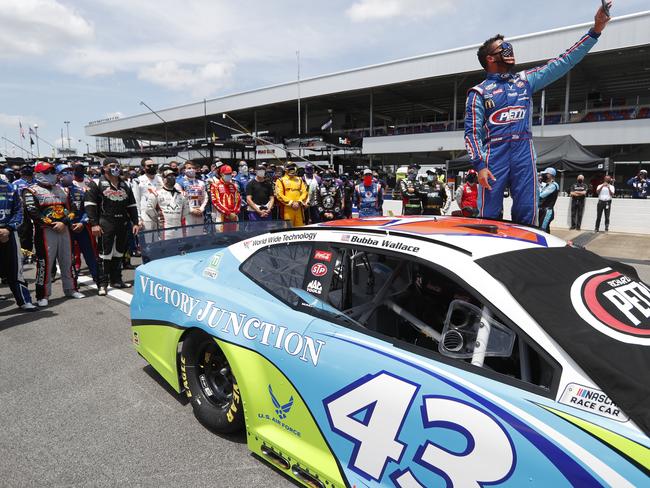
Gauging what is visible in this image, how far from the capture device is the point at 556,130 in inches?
814

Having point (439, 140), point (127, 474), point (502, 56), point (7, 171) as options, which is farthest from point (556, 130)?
point (127, 474)

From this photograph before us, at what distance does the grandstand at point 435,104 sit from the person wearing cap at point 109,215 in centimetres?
681

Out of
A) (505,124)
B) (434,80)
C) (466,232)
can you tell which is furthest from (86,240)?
(434,80)

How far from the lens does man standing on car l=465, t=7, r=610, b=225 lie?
127 inches

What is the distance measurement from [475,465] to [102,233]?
218 inches

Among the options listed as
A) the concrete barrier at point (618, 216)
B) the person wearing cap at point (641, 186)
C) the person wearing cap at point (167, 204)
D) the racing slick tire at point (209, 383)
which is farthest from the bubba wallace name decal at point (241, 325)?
the person wearing cap at point (641, 186)

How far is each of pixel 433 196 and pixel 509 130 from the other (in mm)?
5483

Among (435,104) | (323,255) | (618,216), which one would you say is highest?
(435,104)

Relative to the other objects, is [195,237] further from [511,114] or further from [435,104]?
[435,104]

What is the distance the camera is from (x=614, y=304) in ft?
5.27

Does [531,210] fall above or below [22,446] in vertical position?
above

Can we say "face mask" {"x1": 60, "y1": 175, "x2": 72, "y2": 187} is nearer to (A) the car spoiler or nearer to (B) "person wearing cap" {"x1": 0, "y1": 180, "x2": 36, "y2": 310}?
(B) "person wearing cap" {"x1": 0, "y1": 180, "x2": 36, "y2": 310}

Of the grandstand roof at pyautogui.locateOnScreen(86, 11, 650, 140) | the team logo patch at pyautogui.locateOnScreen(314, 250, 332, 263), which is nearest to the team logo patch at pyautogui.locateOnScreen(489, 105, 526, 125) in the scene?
the team logo patch at pyautogui.locateOnScreen(314, 250, 332, 263)

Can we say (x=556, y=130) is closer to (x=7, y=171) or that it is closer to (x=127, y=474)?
(x=7, y=171)
